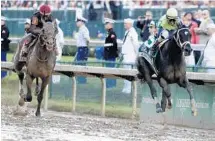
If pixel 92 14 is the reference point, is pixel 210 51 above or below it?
above

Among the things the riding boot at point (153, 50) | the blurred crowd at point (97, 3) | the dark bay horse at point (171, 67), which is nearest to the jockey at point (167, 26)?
the riding boot at point (153, 50)

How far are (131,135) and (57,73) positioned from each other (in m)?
4.38

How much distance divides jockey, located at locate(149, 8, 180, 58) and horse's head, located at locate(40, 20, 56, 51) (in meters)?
1.72

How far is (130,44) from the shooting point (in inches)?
678

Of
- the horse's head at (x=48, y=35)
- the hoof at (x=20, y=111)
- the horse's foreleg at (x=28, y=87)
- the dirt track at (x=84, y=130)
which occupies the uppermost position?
the horse's head at (x=48, y=35)

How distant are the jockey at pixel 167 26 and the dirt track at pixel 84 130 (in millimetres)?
1401

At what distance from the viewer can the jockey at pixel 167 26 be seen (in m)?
13.1

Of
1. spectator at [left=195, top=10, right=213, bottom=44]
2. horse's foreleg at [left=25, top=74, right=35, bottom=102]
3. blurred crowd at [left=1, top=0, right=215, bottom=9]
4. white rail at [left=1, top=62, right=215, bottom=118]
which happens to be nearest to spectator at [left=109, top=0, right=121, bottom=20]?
blurred crowd at [left=1, top=0, right=215, bottom=9]

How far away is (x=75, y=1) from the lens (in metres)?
27.1

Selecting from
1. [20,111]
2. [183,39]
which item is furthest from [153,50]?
[20,111]

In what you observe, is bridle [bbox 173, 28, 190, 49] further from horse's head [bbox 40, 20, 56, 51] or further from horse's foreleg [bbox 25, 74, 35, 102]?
horse's foreleg [bbox 25, 74, 35, 102]

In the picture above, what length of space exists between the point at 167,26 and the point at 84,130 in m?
2.24

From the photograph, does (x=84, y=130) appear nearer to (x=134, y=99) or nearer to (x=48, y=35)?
(x=48, y=35)

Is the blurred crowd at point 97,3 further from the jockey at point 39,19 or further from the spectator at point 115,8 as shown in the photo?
the jockey at point 39,19
